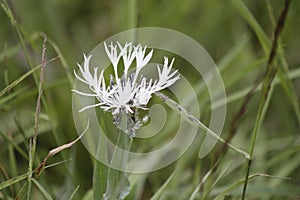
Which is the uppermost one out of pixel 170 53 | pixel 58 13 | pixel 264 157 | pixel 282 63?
pixel 58 13

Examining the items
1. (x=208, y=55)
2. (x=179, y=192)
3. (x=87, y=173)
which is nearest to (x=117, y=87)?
(x=179, y=192)

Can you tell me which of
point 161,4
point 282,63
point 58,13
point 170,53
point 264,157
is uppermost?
point 58,13

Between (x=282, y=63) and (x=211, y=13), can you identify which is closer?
(x=282, y=63)

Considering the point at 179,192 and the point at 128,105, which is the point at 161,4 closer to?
the point at 179,192

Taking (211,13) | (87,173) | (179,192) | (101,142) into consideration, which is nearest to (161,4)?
(211,13)

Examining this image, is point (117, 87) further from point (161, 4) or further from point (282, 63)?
point (161, 4)

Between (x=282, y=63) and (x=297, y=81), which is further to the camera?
(x=297, y=81)

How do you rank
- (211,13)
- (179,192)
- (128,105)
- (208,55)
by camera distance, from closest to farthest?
(128,105) < (179,192) < (208,55) < (211,13)

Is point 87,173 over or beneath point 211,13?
beneath

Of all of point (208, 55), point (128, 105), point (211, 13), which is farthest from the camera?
point (211, 13)
